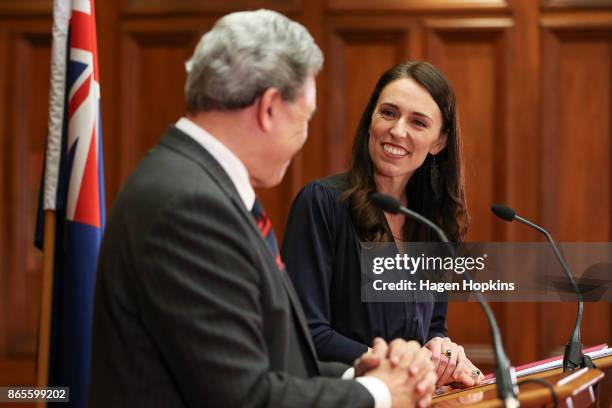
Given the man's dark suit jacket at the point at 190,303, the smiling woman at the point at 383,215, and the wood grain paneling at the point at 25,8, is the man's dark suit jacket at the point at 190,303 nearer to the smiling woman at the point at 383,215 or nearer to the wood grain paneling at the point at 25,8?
the smiling woman at the point at 383,215

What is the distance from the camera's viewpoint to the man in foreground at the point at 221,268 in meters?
1.27

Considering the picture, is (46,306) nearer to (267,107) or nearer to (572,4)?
(267,107)

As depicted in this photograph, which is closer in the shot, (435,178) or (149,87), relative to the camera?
(435,178)

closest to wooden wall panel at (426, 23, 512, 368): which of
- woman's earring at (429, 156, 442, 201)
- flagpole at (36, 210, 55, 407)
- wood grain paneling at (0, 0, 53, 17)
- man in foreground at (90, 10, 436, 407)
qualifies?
woman's earring at (429, 156, 442, 201)

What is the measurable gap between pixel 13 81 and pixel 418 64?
270 cm

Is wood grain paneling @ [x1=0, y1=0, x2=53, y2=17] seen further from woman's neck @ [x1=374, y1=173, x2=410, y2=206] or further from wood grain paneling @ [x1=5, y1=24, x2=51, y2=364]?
woman's neck @ [x1=374, y1=173, x2=410, y2=206]

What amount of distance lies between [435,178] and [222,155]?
3.72 ft

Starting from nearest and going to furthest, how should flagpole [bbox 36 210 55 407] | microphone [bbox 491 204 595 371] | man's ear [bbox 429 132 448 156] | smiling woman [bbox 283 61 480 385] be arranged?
microphone [bbox 491 204 595 371] → smiling woman [bbox 283 61 480 385] → man's ear [bbox 429 132 448 156] → flagpole [bbox 36 210 55 407]

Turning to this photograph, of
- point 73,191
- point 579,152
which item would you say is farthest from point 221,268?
point 579,152

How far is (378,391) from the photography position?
4.58 ft

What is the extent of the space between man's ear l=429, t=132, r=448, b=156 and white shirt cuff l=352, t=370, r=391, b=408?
112cm

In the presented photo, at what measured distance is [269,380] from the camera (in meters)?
1.30

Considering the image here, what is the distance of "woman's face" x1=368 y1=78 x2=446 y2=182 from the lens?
90.2 inches

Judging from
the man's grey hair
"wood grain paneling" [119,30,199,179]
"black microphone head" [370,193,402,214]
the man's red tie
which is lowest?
the man's red tie
